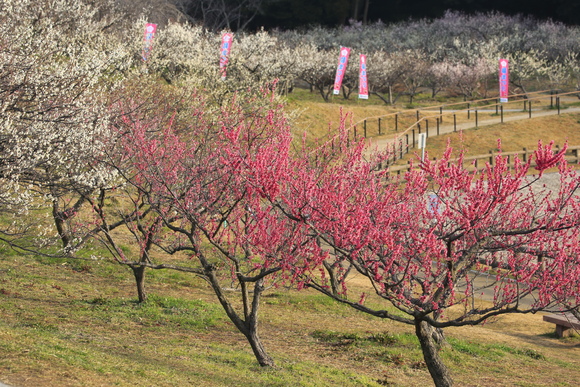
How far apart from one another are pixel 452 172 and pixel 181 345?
18.0ft

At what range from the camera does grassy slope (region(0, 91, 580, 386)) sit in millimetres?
9164

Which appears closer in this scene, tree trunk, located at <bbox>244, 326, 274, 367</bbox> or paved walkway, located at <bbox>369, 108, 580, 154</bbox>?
tree trunk, located at <bbox>244, 326, 274, 367</bbox>

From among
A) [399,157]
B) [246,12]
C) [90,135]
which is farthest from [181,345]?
[246,12]

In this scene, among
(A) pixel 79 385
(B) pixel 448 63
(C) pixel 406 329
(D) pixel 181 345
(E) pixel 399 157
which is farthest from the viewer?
(B) pixel 448 63

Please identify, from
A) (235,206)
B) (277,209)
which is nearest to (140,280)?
(277,209)

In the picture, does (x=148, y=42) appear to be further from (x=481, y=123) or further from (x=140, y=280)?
(x=140, y=280)

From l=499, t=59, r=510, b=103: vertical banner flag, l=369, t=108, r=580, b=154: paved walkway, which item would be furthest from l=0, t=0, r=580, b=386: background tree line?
l=499, t=59, r=510, b=103: vertical banner flag

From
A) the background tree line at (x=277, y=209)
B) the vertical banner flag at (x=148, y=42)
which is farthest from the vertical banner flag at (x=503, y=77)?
the background tree line at (x=277, y=209)

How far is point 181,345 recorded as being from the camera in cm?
1179

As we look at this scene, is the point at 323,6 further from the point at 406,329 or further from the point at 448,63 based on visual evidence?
the point at 406,329

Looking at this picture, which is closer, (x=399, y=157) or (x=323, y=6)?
(x=399, y=157)

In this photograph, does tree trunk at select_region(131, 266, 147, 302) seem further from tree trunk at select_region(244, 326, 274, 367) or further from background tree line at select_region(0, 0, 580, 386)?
tree trunk at select_region(244, 326, 274, 367)

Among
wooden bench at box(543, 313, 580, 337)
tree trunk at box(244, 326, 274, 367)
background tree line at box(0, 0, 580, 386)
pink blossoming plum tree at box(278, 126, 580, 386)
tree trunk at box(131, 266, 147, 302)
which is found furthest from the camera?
wooden bench at box(543, 313, 580, 337)

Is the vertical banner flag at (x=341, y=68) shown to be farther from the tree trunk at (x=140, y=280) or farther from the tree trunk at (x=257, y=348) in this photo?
the tree trunk at (x=257, y=348)
